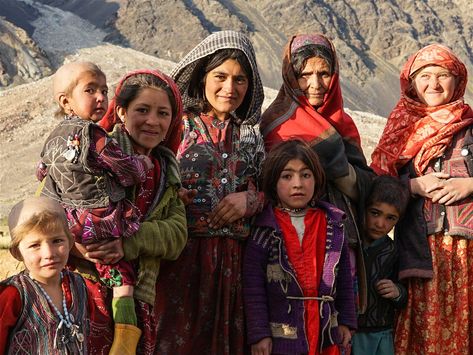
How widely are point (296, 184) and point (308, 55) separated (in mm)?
633

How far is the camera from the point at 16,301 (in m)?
1.91

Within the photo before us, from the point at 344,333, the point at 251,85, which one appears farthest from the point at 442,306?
the point at 251,85

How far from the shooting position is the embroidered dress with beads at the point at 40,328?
6.22 ft

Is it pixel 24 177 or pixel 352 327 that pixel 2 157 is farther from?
pixel 352 327

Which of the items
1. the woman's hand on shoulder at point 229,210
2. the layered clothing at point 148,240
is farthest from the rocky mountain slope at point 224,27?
the layered clothing at point 148,240

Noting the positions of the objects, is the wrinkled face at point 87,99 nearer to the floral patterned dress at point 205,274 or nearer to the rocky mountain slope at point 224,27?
the floral patterned dress at point 205,274

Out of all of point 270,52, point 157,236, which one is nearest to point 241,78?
point 157,236

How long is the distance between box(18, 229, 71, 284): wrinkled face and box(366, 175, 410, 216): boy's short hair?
1.48 meters

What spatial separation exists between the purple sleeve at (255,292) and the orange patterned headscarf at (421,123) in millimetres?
873

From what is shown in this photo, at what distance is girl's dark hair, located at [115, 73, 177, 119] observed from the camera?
2.42 metres

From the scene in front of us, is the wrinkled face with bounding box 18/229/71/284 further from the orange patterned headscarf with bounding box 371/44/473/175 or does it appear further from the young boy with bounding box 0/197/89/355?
the orange patterned headscarf with bounding box 371/44/473/175

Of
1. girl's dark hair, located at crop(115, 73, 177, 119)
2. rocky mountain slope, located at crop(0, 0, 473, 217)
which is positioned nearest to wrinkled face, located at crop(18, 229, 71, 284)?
girl's dark hair, located at crop(115, 73, 177, 119)

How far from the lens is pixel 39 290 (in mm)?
1963

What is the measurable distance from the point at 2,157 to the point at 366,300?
1389 centimetres
